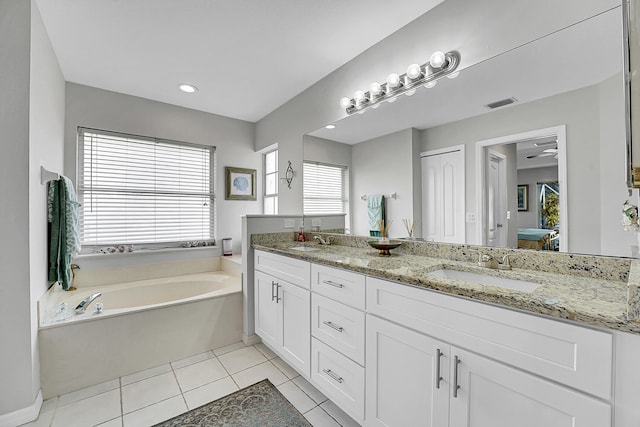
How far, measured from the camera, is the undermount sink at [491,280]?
46.2 inches

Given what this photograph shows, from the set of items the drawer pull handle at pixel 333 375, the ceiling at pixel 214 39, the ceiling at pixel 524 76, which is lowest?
the drawer pull handle at pixel 333 375

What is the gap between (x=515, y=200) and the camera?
4.38 ft

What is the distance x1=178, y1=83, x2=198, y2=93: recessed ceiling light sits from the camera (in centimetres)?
272

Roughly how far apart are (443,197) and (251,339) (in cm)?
205

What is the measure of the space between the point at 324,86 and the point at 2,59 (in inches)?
84.4

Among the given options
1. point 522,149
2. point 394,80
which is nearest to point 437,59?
point 394,80

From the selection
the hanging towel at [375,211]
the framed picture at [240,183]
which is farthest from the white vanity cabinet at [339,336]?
the framed picture at [240,183]

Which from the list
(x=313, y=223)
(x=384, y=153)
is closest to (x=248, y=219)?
(x=313, y=223)

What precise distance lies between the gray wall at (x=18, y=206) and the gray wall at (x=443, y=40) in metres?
1.97

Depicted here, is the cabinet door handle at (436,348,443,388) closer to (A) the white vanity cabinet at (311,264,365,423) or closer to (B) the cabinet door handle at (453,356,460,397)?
(B) the cabinet door handle at (453,356,460,397)

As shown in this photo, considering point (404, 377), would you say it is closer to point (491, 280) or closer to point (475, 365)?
point (475, 365)

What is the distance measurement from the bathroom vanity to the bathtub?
39.2 inches

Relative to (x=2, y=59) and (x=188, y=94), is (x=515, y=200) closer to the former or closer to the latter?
(x=2, y=59)

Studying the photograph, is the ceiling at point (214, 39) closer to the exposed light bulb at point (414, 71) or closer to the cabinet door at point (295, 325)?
the exposed light bulb at point (414, 71)
